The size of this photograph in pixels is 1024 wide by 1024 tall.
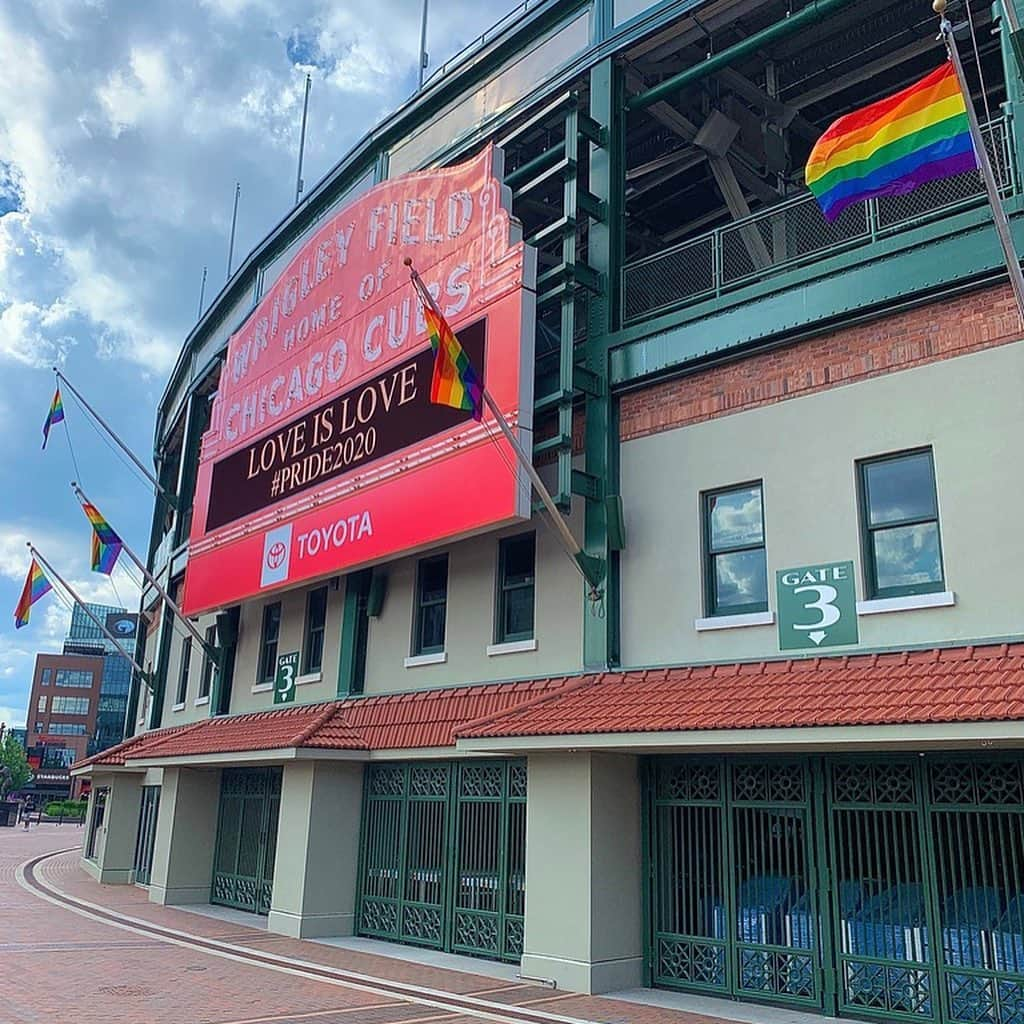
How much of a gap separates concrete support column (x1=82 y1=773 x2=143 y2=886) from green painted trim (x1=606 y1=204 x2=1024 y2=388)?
1883cm

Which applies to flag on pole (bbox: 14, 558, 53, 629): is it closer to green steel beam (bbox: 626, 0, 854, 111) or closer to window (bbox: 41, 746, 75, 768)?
green steel beam (bbox: 626, 0, 854, 111)

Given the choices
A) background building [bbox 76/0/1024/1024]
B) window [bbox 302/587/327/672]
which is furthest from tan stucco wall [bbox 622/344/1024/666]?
window [bbox 302/587/327/672]

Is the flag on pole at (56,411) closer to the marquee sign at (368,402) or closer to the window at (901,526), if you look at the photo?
the marquee sign at (368,402)

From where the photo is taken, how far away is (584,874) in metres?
12.1

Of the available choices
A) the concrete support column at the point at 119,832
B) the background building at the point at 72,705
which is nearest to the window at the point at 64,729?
the background building at the point at 72,705

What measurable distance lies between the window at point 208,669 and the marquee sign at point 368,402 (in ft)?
6.51

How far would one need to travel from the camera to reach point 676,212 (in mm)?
20812

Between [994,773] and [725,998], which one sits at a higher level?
[994,773]

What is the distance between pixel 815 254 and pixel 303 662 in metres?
12.0

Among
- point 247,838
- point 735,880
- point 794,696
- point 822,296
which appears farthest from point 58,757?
point 794,696

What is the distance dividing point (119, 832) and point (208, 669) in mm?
5587

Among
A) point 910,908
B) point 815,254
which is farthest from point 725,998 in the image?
point 815,254

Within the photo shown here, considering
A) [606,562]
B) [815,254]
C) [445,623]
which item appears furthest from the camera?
[445,623]

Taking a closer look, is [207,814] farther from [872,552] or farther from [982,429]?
[982,429]
